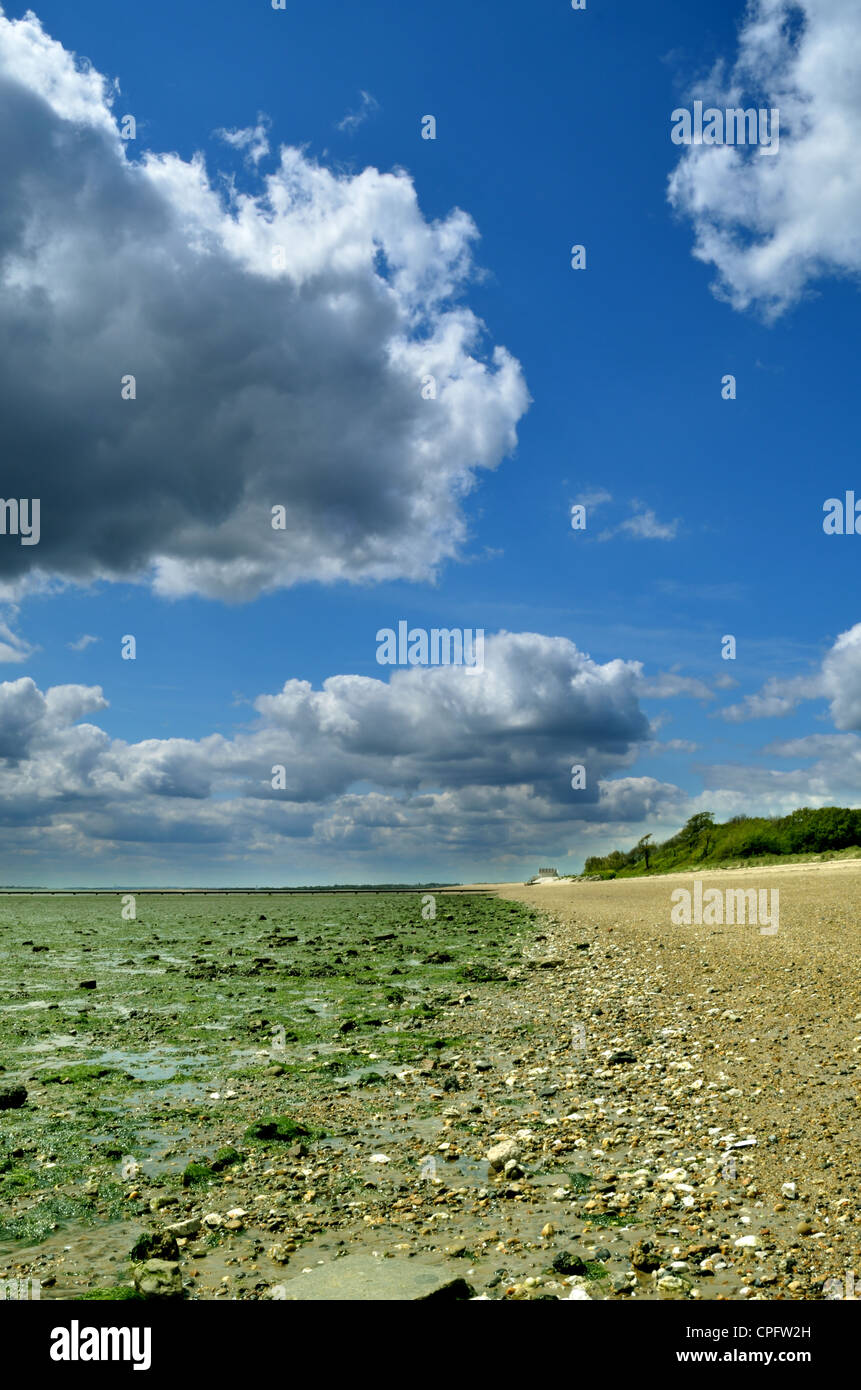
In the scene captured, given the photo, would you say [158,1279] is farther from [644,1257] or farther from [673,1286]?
[673,1286]

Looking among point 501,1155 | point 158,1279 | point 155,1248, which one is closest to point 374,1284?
point 158,1279

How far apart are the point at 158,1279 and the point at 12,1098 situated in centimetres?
771

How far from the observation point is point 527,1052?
15.1 meters

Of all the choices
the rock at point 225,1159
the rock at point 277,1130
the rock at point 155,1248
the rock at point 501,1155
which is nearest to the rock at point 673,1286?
the rock at point 501,1155

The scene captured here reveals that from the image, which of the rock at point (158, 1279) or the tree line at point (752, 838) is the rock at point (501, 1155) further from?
the tree line at point (752, 838)

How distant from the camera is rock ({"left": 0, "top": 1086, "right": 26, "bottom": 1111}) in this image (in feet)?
42.3

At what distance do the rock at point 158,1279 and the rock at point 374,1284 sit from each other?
0.93 metres

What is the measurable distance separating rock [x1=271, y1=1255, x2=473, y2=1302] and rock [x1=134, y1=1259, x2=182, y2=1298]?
93 cm

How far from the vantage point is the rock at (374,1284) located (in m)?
6.09
